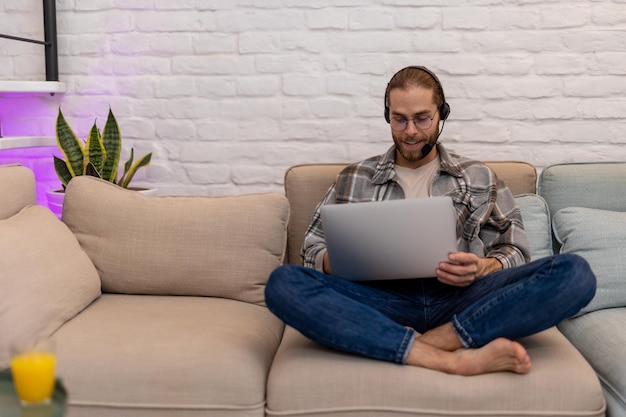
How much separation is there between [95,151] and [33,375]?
1.55m

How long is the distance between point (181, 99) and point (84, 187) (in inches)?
25.5

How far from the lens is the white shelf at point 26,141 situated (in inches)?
107

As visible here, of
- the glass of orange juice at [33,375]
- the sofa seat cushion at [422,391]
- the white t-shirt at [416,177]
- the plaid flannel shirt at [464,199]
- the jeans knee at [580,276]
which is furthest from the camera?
the white t-shirt at [416,177]

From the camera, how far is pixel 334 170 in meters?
2.50

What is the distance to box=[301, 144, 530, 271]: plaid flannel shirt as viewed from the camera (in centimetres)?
223

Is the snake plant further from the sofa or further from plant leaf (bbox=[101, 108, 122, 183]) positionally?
the sofa

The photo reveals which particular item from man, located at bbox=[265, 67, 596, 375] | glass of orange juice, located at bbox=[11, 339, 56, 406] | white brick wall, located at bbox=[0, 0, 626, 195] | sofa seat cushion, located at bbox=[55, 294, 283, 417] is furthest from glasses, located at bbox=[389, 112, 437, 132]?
glass of orange juice, located at bbox=[11, 339, 56, 406]

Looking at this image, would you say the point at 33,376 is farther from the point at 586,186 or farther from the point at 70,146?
the point at 586,186

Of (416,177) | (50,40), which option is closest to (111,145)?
(50,40)

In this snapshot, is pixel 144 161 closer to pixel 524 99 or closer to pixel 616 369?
pixel 524 99

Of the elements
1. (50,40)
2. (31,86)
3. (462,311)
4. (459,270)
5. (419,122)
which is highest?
(50,40)

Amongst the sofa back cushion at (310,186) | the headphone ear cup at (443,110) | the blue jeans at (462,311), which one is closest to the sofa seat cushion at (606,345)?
the blue jeans at (462,311)

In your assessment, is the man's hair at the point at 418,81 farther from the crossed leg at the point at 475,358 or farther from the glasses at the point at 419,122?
the crossed leg at the point at 475,358

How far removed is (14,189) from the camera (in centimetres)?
231
